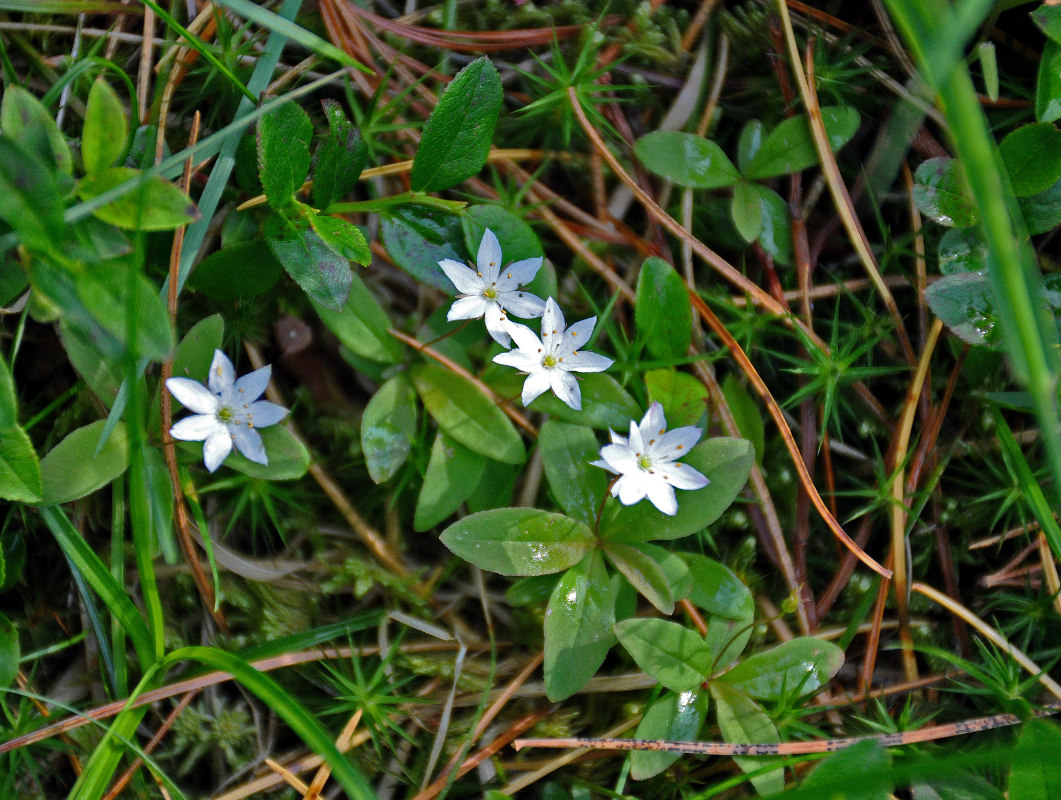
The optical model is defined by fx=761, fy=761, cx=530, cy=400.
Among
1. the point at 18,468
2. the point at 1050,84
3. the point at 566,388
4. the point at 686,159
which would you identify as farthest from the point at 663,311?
A: the point at 18,468

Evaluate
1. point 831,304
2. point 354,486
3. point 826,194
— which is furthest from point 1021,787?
point 354,486

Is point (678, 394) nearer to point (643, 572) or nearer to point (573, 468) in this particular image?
point (573, 468)

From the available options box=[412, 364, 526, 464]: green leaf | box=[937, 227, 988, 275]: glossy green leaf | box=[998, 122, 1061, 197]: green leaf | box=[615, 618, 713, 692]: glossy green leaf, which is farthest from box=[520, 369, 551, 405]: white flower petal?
box=[998, 122, 1061, 197]: green leaf

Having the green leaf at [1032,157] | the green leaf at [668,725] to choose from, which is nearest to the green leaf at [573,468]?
the green leaf at [668,725]

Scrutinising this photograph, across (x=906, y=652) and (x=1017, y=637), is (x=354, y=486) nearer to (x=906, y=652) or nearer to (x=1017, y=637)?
(x=906, y=652)

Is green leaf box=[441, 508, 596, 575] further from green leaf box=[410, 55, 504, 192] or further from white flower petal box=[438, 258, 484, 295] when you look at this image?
green leaf box=[410, 55, 504, 192]
